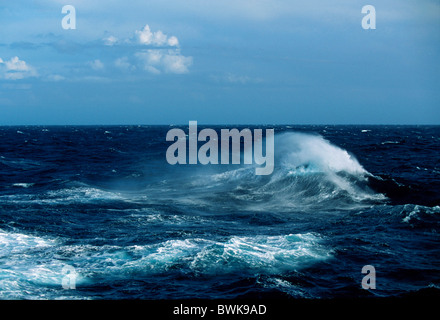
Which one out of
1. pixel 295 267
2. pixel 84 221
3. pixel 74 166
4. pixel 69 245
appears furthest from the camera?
pixel 74 166

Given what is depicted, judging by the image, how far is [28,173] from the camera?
37719 mm

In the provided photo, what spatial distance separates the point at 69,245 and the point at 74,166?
2918cm

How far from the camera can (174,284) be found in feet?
37.3

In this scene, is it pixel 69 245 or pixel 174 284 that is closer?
pixel 174 284

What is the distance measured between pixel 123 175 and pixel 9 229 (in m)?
19.9

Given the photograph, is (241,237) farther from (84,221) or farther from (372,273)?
(84,221)

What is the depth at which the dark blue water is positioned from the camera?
11.4m

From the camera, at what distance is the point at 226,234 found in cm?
1653

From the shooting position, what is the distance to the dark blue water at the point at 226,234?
1137 centimetres

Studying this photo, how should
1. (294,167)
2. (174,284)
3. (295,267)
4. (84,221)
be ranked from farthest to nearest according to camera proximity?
(294,167)
(84,221)
(295,267)
(174,284)
